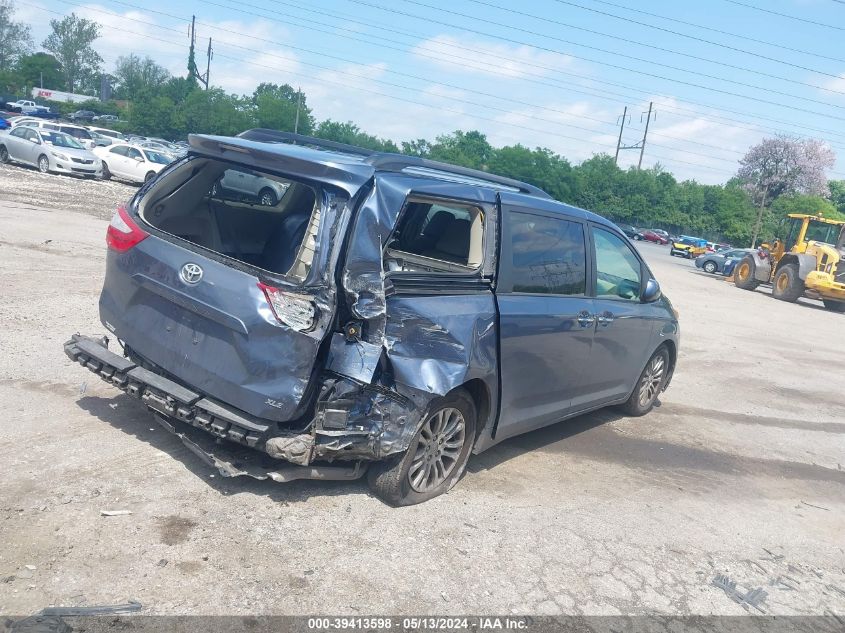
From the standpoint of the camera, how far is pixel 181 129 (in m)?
60.2

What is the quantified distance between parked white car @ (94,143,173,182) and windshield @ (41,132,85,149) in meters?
0.86

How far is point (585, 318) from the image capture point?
5.77 m

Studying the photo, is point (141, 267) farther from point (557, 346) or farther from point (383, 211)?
point (557, 346)

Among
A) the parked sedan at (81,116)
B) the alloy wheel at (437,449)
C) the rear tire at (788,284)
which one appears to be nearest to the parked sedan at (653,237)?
the rear tire at (788,284)

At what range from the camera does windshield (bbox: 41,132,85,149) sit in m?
26.8

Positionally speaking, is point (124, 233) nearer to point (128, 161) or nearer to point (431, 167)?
point (431, 167)

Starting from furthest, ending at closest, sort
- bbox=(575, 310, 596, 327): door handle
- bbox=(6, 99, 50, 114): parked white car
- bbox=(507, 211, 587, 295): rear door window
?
bbox=(6, 99, 50, 114): parked white car < bbox=(575, 310, 596, 327): door handle < bbox=(507, 211, 587, 295): rear door window

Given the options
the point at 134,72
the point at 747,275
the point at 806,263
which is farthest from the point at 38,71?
the point at 806,263

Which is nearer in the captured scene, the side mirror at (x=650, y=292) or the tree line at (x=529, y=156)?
the side mirror at (x=650, y=292)

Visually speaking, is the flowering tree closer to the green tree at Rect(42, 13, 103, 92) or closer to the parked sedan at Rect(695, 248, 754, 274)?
the parked sedan at Rect(695, 248, 754, 274)

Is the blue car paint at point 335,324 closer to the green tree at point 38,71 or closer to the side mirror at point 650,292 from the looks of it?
the side mirror at point 650,292

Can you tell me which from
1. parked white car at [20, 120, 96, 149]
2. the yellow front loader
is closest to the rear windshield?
the yellow front loader

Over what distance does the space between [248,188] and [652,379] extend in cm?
444

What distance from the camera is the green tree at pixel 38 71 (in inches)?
3676
